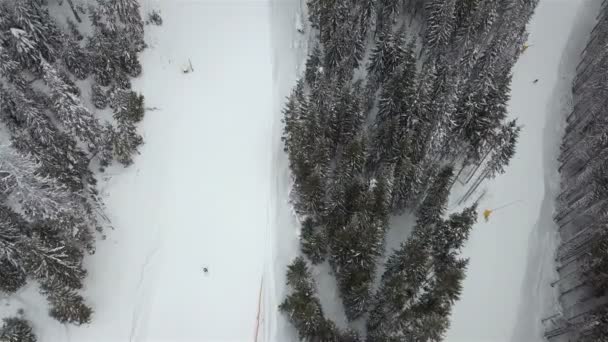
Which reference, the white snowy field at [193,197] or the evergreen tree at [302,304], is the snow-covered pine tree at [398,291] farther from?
the white snowy field at [193,197]

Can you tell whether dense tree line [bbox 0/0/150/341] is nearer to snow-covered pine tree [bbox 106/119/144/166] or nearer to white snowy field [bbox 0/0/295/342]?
snow-covered pine tree [bbox 106/119/144/166]

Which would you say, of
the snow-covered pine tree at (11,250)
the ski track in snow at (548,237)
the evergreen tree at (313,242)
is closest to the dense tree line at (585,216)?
the ski track in snow at (548,237)

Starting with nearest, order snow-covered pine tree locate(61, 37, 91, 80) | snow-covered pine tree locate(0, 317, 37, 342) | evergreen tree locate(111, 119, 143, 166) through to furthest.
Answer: snow-covered pine tree locate(0, 317, 37, 342) → evergreen tree locate(111, 119, 143, 166) → snow-covered pine tree locate(61, 37, 91, 80)

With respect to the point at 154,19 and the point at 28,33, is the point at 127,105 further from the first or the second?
the point at 154,19

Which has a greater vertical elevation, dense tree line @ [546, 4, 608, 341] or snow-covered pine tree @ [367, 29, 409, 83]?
snow-covered pine tree @ [367, 29, 409, 83]

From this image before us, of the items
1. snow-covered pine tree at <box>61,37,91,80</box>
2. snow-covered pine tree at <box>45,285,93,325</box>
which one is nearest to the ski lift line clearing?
snow-covered pine tree at <box>45,285,93,325</box>

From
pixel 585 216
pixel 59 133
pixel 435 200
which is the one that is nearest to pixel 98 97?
pixel 59 133
